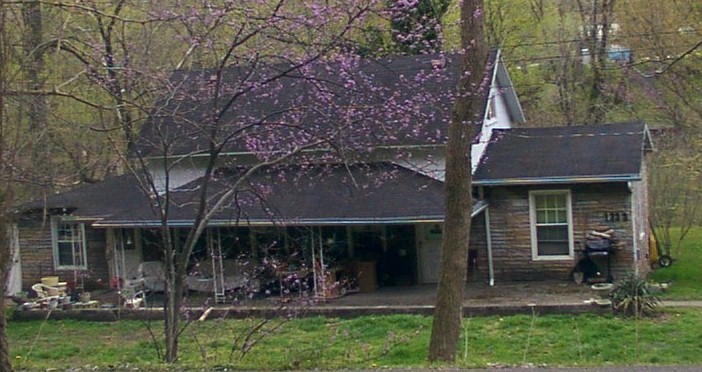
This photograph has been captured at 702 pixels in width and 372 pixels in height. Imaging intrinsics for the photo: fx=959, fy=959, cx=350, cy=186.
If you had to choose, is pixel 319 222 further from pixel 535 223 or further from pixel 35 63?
pixel 35 63

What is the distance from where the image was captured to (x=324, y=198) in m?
23.9

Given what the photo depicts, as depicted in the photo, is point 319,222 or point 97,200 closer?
point 319,222

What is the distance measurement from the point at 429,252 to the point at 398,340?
8.37 metres

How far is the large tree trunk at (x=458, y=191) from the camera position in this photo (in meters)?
13.4

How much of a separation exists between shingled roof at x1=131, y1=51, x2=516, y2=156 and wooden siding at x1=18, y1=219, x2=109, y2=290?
3.69 metres

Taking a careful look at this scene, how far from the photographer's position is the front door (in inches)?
994

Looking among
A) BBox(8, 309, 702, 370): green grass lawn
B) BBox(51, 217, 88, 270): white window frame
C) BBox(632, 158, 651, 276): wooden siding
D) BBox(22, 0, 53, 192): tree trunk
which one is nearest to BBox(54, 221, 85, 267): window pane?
BBox(51, 217, 88, 270): white window frame

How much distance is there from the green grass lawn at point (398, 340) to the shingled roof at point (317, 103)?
3.59m

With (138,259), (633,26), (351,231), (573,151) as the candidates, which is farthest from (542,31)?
(138,259)

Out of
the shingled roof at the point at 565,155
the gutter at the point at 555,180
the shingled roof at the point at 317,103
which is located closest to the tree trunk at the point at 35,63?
the shingled roof at the point at 317,103

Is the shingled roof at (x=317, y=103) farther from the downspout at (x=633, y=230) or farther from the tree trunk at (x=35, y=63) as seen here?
the downspout at (x=633, y=230)

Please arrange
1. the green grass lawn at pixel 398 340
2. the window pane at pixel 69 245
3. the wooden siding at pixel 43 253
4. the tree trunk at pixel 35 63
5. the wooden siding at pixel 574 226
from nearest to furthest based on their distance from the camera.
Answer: the tree trunk at pixel 35 63
the green grass lawn at pixel 398 340
the wooden siding at pixel 574 226
the wooden siding at pixel 43 253
the window pane at pixel 69 245

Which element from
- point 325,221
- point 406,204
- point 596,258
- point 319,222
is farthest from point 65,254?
point 596,258

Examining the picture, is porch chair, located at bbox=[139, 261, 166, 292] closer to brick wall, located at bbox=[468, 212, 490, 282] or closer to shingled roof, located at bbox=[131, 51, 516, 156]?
shingled roof, located at bbox=[131, 51, 516, 156]
